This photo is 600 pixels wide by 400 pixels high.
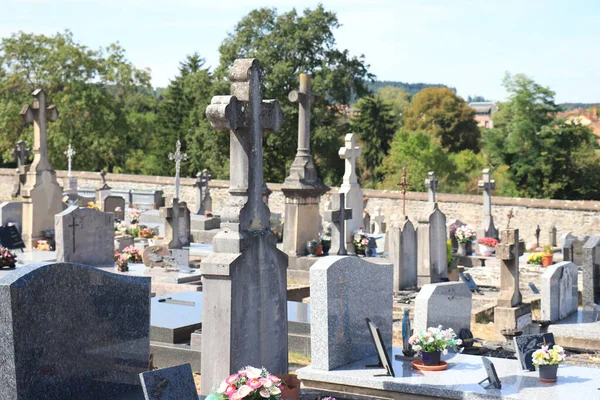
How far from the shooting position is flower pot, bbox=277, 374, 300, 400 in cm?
748

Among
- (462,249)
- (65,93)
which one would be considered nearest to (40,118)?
(462,249)

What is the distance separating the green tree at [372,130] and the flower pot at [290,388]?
42469 millimetres

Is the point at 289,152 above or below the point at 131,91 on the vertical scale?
below

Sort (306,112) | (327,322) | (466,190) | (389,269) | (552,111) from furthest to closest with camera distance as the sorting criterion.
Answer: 1. (552,111)
2. (466,190)
3. (306,112)
4. (389,269)
5. (327,322)

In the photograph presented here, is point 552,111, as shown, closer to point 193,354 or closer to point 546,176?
point 546,176

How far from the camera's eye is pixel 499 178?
145 feet

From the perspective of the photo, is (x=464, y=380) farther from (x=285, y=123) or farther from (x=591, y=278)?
(x=285, y=123)

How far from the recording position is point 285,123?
134ft

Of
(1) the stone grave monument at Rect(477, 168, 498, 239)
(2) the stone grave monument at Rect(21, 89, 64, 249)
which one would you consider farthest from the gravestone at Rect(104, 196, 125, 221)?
(1) the stone grave monument at Rect(477, 168, 498, 239)

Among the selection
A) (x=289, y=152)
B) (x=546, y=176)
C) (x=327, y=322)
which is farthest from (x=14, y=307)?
(x=546, y=176)

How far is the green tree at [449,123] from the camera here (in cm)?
5709

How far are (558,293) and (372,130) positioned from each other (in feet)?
129

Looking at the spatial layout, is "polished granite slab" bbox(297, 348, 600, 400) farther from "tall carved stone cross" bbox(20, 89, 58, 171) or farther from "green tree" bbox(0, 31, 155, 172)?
"green tree" bbox(0, 31, 155, 172)

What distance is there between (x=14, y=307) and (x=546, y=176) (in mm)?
39106
